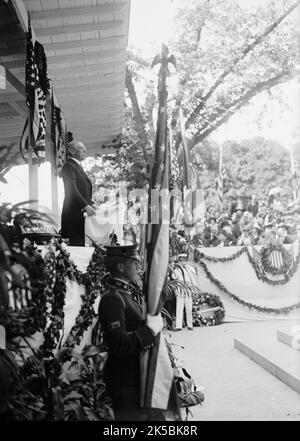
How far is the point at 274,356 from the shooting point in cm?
629

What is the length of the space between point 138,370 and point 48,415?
63 centimetres

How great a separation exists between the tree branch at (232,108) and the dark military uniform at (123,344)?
13311 mm

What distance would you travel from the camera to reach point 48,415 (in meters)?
3.06

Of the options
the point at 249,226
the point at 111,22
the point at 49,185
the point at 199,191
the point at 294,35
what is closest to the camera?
the point at 111,22

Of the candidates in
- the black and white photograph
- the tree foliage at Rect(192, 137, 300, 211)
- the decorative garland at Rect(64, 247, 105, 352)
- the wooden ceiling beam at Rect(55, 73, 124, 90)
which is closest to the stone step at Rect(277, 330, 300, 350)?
the black and white photograph

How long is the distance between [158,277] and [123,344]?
456mm

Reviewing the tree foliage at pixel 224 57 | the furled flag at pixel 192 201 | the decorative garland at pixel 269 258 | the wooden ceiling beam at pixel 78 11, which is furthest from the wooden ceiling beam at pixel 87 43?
the tree foliage at pixel 224 57

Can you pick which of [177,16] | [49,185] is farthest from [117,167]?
[177,16]

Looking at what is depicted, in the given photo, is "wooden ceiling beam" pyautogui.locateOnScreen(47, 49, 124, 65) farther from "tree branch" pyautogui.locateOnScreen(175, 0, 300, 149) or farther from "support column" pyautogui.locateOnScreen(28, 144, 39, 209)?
"tree branch" pyautogui.locateOnScreen(175, 0, 300, 149)

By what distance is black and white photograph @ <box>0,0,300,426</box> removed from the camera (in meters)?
3.01

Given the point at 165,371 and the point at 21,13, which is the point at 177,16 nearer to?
the point at 21,13

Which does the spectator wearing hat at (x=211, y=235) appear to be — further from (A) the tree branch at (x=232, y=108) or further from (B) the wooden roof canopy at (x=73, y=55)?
(B) the wooden roof canopy at (x=73, y=55)

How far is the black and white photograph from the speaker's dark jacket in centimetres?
2

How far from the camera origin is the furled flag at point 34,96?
5.86 m
